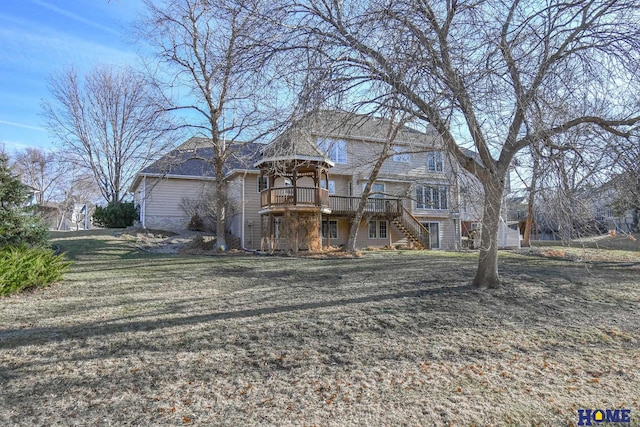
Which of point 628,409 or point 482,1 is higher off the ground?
point 482,1

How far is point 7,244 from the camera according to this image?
9648 millimetres

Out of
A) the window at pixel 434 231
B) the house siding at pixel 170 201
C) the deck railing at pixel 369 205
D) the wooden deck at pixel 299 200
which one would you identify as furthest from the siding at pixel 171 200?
the window at pixel 434 231

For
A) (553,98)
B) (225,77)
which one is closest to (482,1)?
(553,98)

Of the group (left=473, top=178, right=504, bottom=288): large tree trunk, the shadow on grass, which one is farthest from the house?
the shadow on grass

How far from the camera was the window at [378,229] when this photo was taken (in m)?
24.1

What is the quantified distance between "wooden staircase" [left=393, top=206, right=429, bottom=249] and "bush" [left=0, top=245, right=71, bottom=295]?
17327 millimetres

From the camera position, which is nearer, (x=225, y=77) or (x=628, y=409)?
(x=628, y=409)

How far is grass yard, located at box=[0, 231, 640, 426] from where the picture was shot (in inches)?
154

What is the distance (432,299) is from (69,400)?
20.2 ft

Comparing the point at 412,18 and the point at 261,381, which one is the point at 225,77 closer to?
the point at 412,18

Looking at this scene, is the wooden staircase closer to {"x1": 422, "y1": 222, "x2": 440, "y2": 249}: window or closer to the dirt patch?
{"x1": 422, "y1": 222, "x2": 440, "y2": 249}: window

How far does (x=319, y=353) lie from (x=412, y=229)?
18.8 meters

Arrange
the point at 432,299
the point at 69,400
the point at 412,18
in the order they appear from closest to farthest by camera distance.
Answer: the point at 69,400 < the point at 412,18 < the point at 432,299

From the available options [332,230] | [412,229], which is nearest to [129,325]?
[332,230]
